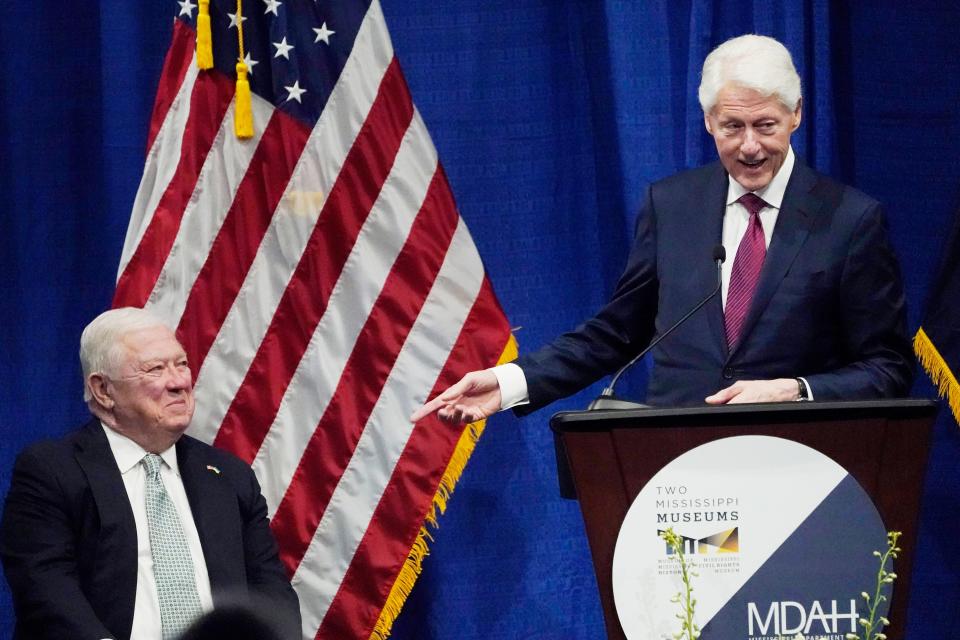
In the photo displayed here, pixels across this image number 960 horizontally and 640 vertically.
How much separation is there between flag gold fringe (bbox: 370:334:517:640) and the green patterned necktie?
0.71m

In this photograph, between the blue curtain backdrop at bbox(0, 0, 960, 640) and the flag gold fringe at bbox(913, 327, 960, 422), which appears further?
the blue curtain backdrop at bbox(0, 0, 960, 640)

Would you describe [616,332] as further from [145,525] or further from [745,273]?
[145,525]

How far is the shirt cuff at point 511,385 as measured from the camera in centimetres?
245

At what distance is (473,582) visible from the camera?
3865 millimetres

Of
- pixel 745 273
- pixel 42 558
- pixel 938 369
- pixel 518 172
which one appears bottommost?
pixel 42 558

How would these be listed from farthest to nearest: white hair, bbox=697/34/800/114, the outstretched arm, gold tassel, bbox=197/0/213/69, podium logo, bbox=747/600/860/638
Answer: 1. gold tassel, bbox=197/0/213/69
2. white hair, bbox=697/34/800/114
3. the outstretched arm
4. podium logo, bbox=747/600/860/638

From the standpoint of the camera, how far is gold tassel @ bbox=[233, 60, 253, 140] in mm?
3400

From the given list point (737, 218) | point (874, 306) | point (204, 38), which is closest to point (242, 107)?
point (204, 38)

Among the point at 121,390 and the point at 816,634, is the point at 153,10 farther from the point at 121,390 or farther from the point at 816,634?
the point at 816,634

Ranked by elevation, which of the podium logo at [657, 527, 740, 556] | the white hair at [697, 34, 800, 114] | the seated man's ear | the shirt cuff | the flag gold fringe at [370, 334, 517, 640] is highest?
the white hair at [697, 34, 800, 114]

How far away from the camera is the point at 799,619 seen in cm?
193

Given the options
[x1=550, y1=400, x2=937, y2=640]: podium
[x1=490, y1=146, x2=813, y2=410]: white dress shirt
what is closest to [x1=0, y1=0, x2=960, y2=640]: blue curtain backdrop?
[x1=490, y1=146, x2=813, y2=410]: white dress shirt

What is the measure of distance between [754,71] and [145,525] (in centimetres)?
146

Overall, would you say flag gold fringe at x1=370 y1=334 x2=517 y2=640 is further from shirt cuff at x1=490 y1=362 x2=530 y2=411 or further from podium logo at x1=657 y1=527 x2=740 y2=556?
podium logo at x1=657 y1=527 x2=740 y2=556
